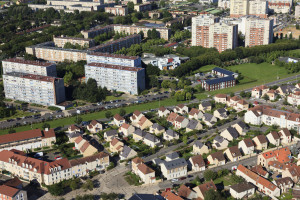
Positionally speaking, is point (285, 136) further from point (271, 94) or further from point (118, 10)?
point (118, 10)

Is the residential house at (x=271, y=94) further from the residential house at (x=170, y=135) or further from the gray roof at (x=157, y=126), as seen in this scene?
the gray roof at (x=157, y=126)

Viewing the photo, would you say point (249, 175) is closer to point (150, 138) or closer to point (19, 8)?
point (150, 138)

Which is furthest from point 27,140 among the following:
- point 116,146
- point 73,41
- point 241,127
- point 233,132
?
point 73,41

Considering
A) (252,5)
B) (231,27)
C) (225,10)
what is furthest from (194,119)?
(225,10)

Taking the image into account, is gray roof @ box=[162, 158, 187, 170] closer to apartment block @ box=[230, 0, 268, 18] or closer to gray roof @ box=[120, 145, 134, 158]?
gray roof @ box=[120, 145, 134, 158]

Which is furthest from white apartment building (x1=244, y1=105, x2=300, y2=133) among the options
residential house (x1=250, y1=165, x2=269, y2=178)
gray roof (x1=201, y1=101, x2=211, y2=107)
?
residential house (x1=250, y1=165, x2=269, y2=178)

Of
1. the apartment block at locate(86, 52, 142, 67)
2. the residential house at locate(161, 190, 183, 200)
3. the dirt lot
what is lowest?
the residential house at locate(161, 190, 183, 200)
